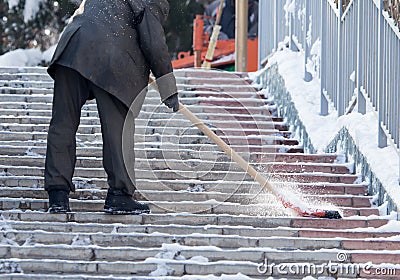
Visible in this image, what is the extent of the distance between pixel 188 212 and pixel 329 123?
8.11 feet

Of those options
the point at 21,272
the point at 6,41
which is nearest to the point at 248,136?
the point at 21,272

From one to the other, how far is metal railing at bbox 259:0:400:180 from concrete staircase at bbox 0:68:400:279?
20.4 inches

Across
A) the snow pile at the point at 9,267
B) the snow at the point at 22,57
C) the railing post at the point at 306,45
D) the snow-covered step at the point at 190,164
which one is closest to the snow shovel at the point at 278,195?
the snow-covered step at the point at 190,164

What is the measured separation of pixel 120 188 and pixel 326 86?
3.34 metres

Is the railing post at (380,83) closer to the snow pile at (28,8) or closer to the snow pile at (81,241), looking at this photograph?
the snow pile at (81,241)

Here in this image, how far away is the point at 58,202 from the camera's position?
771 cm

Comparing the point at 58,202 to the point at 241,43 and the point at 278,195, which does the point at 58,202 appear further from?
the point at 241,43

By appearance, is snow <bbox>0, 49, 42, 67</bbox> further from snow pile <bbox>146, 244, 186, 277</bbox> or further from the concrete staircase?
snow pile <bbox>146, 244, 186, 277</bbox>

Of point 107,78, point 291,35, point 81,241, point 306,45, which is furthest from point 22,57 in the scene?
point 81,241

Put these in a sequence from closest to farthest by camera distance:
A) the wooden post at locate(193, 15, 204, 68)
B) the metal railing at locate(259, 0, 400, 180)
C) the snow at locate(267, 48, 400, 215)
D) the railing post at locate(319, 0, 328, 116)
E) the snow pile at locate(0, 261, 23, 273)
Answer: the snow pile at locate(0, 261, 23, 273), the snow at locate(267, 48, 400, 215), the metal railing at locate(259, 0, 400, 180), the railing post at locate(319, 0, 328, 116), the wooden post at locate(193, 15, 204, 68)

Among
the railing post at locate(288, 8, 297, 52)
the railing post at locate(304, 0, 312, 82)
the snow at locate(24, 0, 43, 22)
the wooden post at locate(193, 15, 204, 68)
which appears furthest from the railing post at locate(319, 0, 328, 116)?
the snow at locate(24, 0, 43, 22)

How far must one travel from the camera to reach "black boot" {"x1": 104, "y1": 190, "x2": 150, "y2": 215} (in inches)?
305

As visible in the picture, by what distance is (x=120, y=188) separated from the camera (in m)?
7.76

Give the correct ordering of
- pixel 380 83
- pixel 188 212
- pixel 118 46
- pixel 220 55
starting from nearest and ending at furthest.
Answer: pixel 118 46
pixel 188 212
pixel 380 83
pixel 220 55
